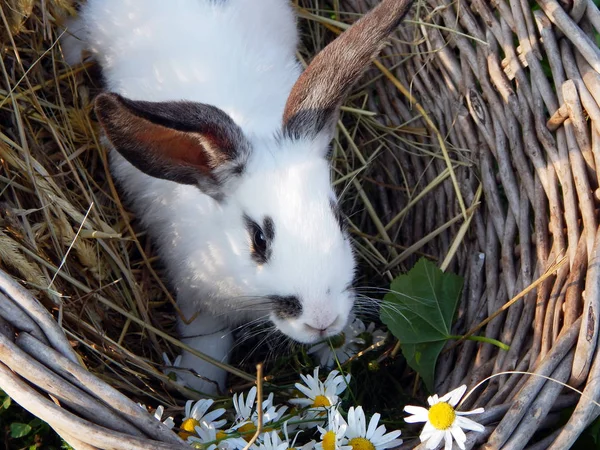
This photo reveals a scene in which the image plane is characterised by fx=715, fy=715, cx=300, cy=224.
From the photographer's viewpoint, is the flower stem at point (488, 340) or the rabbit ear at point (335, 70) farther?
the rabbit ear at point (335, 70)

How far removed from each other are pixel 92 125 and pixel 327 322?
5.52ft

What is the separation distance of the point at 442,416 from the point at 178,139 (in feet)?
4.46

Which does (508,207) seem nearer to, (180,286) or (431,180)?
(431,180)

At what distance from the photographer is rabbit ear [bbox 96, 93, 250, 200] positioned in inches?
92.0

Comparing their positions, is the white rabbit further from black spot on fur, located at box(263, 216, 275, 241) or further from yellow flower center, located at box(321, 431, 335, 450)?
yellow flower center, located at box(321, 431, 335, 450)

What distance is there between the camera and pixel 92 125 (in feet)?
11.2

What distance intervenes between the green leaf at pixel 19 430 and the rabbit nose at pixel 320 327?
1.13 metres

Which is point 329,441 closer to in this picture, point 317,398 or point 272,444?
point 272,444

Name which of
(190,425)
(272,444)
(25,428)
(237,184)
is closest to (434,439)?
(272,444)

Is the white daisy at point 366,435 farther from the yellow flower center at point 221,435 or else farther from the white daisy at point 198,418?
the white daisy at point 198,418

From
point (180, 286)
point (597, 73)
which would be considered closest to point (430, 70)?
point (597, 73)

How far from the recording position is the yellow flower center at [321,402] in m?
2.45

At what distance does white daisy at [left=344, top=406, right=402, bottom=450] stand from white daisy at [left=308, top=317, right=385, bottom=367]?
0.75 meters

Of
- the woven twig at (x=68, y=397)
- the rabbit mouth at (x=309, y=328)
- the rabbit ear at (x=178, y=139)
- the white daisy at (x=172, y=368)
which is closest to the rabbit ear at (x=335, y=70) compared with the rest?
the rabbit ear at (x=178, y=139)
